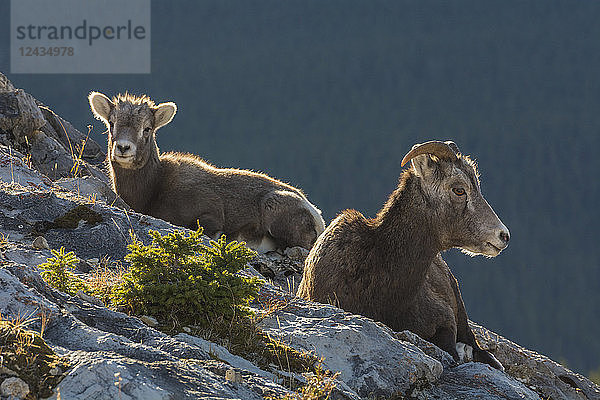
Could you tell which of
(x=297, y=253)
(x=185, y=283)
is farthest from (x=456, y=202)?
(x=297, y=253)

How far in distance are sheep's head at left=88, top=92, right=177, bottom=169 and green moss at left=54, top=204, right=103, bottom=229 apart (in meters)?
5.47

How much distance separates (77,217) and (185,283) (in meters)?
2.58

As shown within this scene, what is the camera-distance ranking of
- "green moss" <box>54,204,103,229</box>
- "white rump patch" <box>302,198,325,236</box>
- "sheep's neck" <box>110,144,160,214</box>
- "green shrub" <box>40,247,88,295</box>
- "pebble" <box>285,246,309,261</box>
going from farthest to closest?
"white rump patch" <box>302,198,325,236</box>, "pebble" <box>285,246,309,261</box>, "sheep's neck" <box>110,144,160,214</box>, "green moss" <box>54,204,103,229</box>, "green shrub" <box>40,247,88,295</box>

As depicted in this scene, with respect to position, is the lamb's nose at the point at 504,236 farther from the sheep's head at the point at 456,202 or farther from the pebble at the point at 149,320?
the pebble at the point at 149,320

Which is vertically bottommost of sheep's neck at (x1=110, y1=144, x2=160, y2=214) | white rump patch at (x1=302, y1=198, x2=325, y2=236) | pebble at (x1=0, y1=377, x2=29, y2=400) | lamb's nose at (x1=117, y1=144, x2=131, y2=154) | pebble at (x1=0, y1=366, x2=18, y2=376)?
white rump patch at (x1=302, y1=198, x2=325, y2=236)

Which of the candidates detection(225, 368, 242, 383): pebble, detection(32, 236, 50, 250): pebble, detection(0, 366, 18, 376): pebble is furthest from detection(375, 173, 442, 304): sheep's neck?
detection(0, 366, 18, 376): pebble

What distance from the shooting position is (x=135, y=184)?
13438 mm

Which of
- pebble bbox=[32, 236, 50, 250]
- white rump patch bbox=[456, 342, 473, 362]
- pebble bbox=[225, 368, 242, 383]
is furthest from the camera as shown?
white rump patch bbox=[456, 342, 473, 362]

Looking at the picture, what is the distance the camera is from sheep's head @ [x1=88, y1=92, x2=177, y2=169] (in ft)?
42.7

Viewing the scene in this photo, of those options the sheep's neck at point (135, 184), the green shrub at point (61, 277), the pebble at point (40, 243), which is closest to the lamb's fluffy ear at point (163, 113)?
the sheep's neck at point (135, 184)

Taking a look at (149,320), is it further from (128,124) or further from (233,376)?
(128,124)

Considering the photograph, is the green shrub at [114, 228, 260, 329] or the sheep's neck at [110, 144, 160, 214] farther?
the sheep's neck at [110, 144, 160, 214]

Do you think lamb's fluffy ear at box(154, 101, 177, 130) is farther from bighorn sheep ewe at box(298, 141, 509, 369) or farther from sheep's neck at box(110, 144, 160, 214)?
bighorn sheep ewe at box(298, 141, 509, 369)

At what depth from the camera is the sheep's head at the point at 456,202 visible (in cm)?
840
